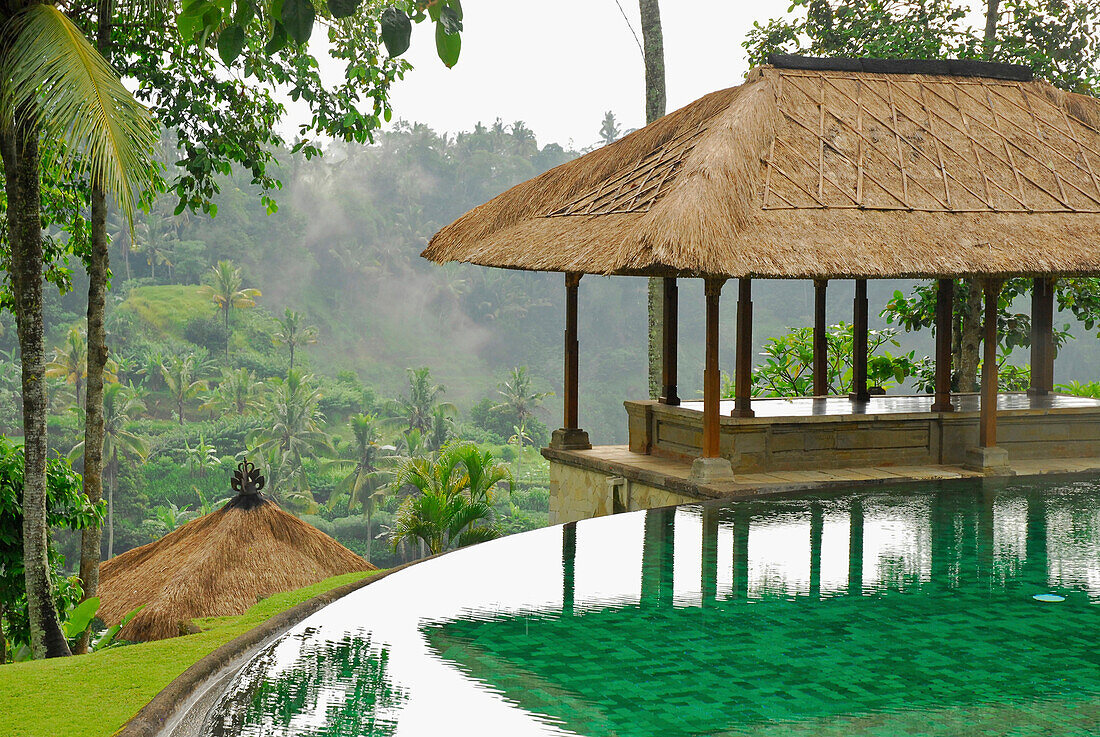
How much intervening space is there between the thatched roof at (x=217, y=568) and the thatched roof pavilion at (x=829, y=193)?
A: 158 inches

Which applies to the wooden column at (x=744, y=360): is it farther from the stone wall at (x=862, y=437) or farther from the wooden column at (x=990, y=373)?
the wooden column at (x=990, y=373)

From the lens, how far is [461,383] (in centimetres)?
5112

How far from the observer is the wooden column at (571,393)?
8.91 metres

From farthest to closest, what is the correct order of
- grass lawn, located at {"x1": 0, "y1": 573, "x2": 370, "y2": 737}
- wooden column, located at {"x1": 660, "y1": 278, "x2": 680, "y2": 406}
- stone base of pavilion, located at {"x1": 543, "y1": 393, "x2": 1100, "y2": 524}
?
wooden column, located at {"x1": 660, "y1": 278, "x2": 680, "y2": 406} → stone base of pavilion, located at {"x1": 543, "y1": 393, "x2": 1100, "y2": 524} → grass lawn, located at {"x1": 0, "y1": 573, "x2": 370, "y2": 737}

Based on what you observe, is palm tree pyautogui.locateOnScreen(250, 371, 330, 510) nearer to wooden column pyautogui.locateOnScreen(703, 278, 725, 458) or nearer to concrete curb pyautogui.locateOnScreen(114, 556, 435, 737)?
wooden column pyautogui.locateOnScreen(703, 278, 725, 458)

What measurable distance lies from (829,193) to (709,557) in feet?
11.8

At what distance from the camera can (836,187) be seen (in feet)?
24.7

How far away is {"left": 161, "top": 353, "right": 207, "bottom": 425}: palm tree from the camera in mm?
37531

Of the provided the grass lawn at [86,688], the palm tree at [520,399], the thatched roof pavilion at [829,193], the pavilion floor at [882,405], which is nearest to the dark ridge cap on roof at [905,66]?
the thatched roof pavilion at [829,193]

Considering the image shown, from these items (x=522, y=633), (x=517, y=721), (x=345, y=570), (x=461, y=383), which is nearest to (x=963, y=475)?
(x=522, y=633)

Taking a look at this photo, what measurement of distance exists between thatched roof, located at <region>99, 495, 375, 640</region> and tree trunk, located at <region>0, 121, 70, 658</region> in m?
3.80

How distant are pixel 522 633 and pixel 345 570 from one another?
874 cm

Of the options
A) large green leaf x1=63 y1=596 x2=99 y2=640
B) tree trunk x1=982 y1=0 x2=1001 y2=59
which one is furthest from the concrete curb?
tree trunk x1=982 y1=0 x2=1001 y2=59

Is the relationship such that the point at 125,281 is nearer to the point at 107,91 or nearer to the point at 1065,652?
the point at 107,91
